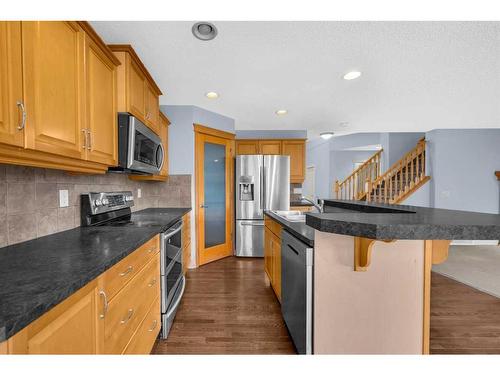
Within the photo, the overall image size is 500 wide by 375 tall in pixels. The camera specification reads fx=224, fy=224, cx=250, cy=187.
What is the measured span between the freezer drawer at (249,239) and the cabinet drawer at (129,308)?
2217 millimetres

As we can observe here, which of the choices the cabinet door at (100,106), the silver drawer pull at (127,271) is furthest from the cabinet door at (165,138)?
the silver drawer pull at (127,271)

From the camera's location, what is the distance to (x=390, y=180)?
541 cm

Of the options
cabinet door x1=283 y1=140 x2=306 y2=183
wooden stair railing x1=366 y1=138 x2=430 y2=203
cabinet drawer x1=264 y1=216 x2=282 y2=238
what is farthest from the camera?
wooden stair railing x1=366 y1=138 x2=430 y2=203

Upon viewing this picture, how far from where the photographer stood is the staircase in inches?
197

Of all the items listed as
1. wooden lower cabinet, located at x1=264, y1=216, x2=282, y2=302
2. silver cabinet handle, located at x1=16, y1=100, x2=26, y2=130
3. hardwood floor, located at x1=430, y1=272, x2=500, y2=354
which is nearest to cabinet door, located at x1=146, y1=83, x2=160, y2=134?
silver cabinet handle, located at x1=16, y1=100, x2=26, y2=130

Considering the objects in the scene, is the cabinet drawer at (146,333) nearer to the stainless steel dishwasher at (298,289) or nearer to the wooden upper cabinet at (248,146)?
the stainless steel dishwasher at (298,289)

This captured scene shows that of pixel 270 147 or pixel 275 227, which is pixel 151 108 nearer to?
pixel 275 227

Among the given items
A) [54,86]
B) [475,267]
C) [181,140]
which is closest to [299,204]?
[181,140]

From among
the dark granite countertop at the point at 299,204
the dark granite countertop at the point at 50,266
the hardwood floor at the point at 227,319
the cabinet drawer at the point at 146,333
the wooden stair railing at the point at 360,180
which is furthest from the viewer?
the wooden stair railing at the point at 360,180

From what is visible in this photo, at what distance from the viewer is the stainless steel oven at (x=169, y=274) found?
169cm

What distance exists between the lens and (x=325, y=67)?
2.24 meters

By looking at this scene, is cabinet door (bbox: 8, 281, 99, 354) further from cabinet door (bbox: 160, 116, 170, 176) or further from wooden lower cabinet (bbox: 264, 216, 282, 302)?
cabinet door (bbox: 160, 116, 170, 176)

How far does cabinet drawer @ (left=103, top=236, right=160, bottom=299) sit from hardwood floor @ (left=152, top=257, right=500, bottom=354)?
0.77 metres

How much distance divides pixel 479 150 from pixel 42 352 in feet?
21.7
